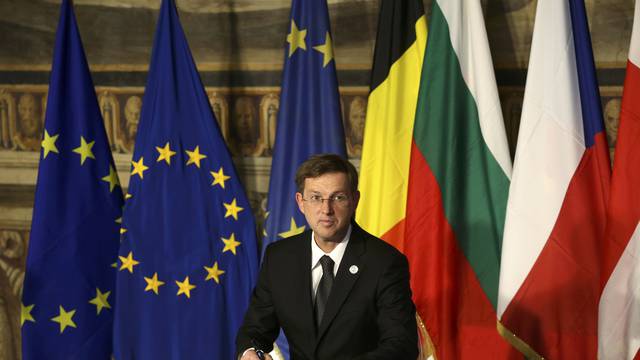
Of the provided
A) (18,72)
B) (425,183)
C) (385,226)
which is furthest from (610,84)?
(18,72)

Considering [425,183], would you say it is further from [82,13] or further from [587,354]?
[82,13]

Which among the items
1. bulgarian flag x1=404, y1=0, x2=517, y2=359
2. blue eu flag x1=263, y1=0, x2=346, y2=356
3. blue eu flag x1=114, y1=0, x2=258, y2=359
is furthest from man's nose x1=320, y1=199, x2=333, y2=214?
blue eu flag x1=114, y1=0, x2=258, y2=359

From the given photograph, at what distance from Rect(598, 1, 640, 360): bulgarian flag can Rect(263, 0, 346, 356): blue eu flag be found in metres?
1.38

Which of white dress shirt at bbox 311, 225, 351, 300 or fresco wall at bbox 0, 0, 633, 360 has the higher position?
fresco wall at bbox 0, 0, 633, 360

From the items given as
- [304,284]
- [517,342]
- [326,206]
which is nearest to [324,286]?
[304,284]

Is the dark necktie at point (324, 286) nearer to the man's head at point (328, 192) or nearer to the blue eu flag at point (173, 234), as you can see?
the man's head at point (328, 192)

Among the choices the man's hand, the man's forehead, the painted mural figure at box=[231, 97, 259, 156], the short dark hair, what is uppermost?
the painted mural figure at box=[231, 97, 259, 156]

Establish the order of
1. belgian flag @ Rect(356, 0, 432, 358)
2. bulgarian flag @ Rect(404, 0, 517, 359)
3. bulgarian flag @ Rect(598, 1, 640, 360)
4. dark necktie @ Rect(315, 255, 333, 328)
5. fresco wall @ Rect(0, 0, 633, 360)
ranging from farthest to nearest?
fresco wall @ Rect(0, 0, 633, 360)
belgian flag @ Rect(356, 0, 432, 358)
bulgarian flag @ Rect(404, 0, 517, 359)
bulgarian flag @ Rect(598, 1, 640, 360)
dark necktie @ Rect(315, 255, 333, 328)

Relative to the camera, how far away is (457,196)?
159 inches

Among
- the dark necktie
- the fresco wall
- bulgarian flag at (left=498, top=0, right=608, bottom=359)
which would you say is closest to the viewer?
the dark necktie

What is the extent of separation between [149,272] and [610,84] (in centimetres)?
262

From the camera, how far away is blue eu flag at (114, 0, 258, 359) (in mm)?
4352

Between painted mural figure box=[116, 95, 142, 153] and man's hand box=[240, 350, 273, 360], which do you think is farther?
painted mural figure box=[116, 95, 142, 153]

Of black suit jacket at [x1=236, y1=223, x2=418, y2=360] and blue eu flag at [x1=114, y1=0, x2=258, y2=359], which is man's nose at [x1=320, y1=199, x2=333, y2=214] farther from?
blue eu flag at [x1=114, y1=0, x2=258, y2=359]
